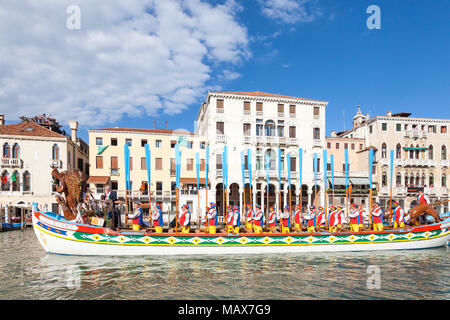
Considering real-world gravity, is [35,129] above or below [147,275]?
above

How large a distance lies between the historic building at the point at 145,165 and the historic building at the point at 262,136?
259 cm

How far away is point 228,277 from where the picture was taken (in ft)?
35.7

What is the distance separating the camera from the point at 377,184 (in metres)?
36.5

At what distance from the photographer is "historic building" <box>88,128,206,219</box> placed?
1282 inches

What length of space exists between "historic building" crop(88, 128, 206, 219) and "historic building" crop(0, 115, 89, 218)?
3472 millimetres

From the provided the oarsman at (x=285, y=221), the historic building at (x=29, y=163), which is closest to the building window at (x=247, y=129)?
the oarsman at (x=285, y=221)

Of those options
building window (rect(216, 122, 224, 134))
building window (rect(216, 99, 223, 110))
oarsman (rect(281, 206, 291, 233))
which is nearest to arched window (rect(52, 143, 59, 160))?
building window (rect(216, 122, 224, 134))

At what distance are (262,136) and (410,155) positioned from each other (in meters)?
19.8

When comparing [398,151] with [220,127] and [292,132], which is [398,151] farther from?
[220,127]

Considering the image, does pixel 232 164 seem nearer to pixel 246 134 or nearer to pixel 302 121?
pixel 246 134

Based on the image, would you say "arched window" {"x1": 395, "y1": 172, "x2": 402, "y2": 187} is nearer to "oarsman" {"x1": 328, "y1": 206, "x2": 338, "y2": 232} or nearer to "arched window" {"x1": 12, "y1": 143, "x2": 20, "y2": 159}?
"oarsman" {"x1": 328, "y1": 206, "x2": 338, "y2": 232}

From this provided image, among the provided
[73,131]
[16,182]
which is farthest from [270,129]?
[16,182]

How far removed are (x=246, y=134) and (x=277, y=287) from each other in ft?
80.7
